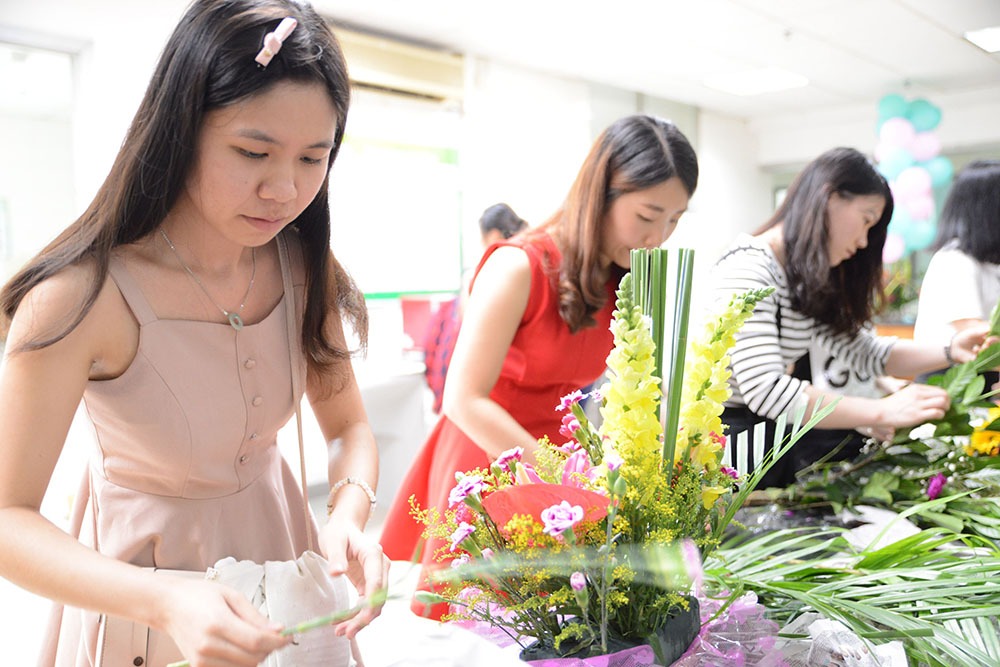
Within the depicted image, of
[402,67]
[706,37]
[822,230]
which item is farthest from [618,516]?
[706,37]

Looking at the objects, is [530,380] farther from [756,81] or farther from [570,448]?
[756,81]

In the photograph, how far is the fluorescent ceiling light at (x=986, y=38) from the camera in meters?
6.13

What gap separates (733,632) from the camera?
0.83 meters

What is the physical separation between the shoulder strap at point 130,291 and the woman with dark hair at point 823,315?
42.9 inches

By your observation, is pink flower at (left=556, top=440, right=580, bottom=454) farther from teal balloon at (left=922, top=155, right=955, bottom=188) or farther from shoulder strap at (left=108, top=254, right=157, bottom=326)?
teal balloon at (left=922, top=155, right=955, bottom=188)

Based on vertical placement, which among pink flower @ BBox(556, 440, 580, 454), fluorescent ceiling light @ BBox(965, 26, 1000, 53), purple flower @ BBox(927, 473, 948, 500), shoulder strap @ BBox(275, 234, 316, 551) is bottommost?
purple flower @ BBox(927, 473, 948, 500)

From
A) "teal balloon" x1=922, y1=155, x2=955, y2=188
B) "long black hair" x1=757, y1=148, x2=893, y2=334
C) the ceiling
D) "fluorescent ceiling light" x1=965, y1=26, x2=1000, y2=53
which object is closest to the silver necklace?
"long black hair" x1=757, y1=148, x2=893, y2=334

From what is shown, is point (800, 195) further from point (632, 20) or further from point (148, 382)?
point (632, 20)

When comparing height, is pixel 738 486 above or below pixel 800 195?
below

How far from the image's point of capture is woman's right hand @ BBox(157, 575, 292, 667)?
63 centimetres

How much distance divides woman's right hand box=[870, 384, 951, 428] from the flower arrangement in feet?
3.16

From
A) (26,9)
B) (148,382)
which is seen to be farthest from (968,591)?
(26,9)

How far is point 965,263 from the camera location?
2512 mm

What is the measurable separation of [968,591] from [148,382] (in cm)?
94
